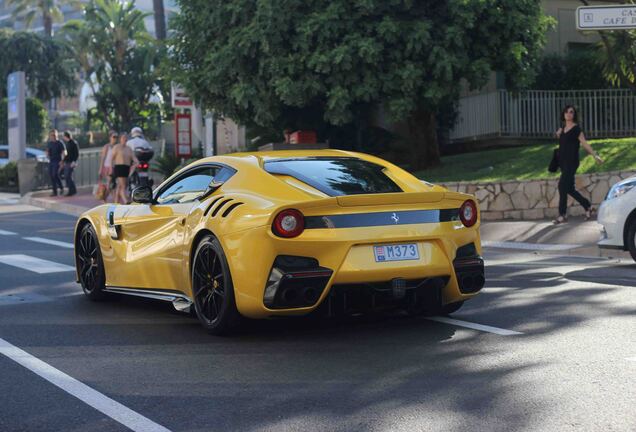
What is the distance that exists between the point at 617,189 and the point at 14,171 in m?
26.5

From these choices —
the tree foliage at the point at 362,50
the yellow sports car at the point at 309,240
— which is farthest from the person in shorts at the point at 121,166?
the yellow sports car at the point at 309,240

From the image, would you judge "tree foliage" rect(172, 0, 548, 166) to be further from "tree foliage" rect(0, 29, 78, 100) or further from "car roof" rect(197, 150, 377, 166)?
"tree foliage" rect(0, 29, 78, 100)

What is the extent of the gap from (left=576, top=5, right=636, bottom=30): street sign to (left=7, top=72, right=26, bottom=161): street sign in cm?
2430

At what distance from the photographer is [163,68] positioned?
2578 cm

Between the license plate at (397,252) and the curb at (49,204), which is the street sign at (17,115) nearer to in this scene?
the curb at (49,204)

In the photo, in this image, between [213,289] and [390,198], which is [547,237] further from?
[213,289]

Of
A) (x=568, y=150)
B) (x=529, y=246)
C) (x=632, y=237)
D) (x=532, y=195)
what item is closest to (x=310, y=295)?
(x=632, y=237)

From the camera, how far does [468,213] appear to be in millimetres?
7992

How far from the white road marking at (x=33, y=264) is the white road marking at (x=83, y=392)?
502cm

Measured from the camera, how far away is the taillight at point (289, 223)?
288 inches

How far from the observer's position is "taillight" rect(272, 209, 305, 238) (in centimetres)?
731

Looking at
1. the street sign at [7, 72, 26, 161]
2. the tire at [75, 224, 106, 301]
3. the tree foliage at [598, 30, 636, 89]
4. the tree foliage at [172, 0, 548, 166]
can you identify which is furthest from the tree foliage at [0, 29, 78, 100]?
the tire at [75, 224, 106, 301]

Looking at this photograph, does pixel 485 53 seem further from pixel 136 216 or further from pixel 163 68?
pixel 136 216

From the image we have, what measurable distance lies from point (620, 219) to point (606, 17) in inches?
143
